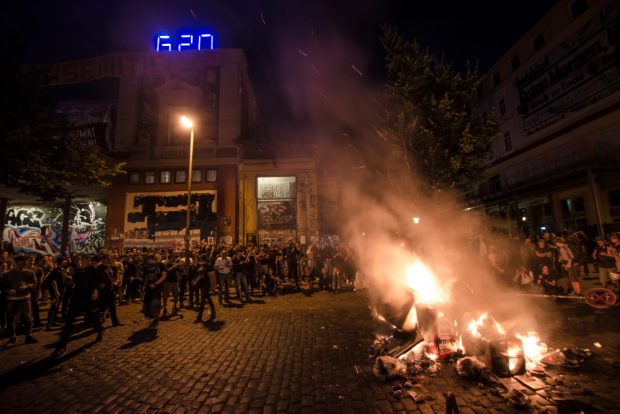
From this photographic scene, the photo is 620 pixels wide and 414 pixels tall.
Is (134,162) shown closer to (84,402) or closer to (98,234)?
(98,234)

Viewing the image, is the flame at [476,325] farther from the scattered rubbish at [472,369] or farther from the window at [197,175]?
the window at [197,175]

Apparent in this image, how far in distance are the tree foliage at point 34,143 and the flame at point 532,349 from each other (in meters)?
17.7

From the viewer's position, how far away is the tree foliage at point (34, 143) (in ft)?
39.0

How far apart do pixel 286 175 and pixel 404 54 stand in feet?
45.6

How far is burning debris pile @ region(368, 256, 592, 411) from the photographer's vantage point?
12.6 ft

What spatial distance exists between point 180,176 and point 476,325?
1044 inches

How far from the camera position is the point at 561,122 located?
2278 centimetres

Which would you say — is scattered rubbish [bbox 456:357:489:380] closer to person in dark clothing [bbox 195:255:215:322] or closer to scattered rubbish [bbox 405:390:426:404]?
scattered rubbish [bbox 405:390:426:404]

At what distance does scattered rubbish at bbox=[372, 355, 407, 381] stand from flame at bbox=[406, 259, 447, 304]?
137cm

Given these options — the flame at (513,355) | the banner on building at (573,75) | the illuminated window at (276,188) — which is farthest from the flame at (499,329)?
the banner on building at (573,75)

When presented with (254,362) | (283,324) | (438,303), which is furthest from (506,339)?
(283,324)

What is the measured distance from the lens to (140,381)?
4.54 meters

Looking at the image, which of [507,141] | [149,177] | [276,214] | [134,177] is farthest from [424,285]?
[507,141]

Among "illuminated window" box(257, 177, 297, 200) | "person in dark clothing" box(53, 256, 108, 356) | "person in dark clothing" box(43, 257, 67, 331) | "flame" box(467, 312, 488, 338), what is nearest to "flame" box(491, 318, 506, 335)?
"flame" box(467, 312, 488, 338)
